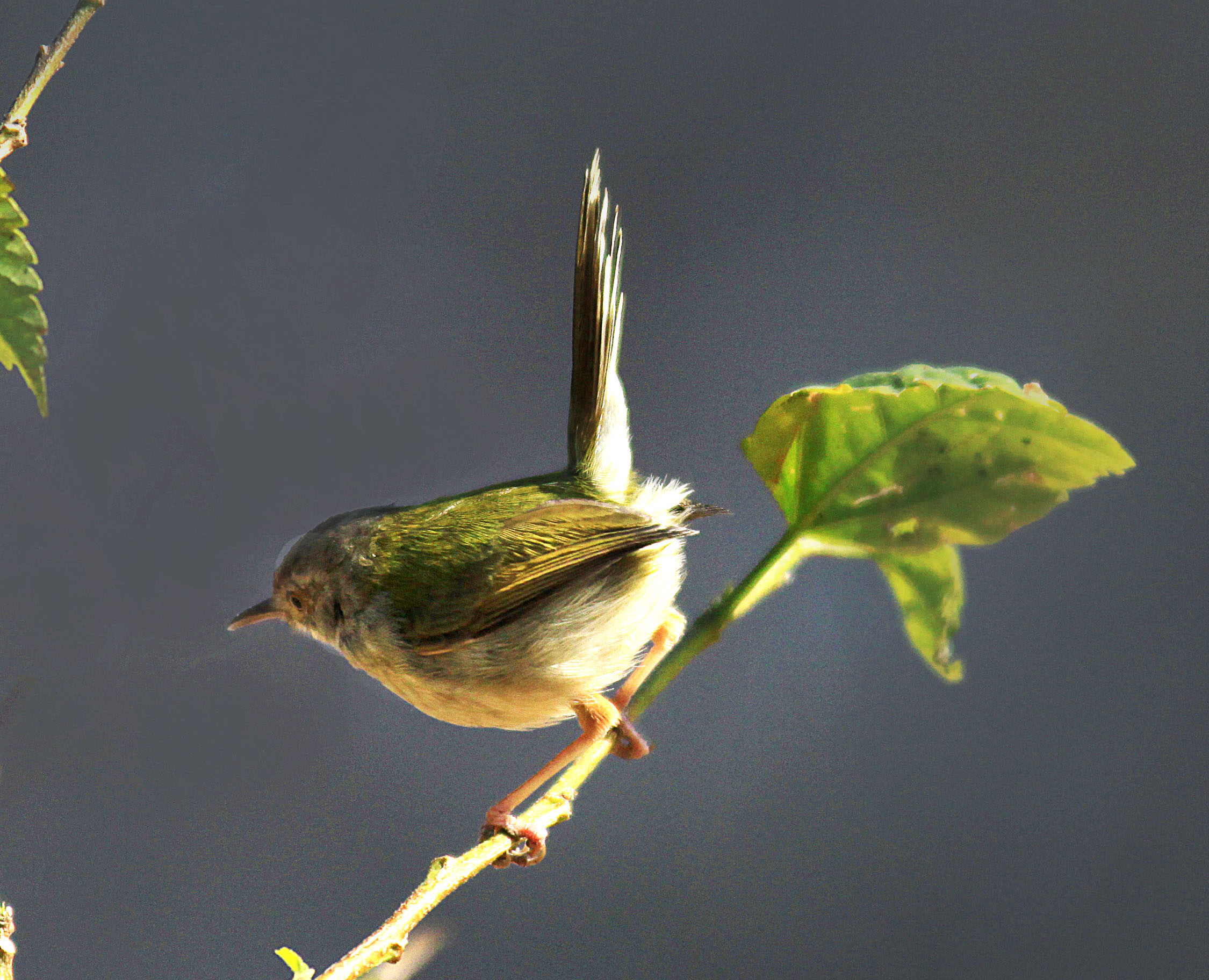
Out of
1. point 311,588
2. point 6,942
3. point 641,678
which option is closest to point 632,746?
point 641,678

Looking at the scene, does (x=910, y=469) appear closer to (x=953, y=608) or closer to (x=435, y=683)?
(x=953, y=608)

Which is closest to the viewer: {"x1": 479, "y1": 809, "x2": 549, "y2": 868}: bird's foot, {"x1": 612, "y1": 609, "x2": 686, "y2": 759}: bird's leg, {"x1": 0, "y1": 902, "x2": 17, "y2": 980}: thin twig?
{"x1": 0, "y1": 902, "x2": 17, "y2": 980}: thin twig

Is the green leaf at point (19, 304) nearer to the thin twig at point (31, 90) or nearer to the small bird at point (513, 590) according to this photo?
the thin twig at point (31, 90)

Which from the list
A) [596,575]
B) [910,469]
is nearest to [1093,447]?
[910,469]

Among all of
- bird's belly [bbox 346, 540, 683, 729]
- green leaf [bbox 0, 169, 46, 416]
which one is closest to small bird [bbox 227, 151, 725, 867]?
bird's belly [bbox 346, 540, 683, 729]

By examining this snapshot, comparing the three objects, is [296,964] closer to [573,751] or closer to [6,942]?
[6,942]

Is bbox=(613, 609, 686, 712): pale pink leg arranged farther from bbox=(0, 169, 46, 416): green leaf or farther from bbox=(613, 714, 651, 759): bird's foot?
bbox=(0, 169, 46, 416): green leaf
